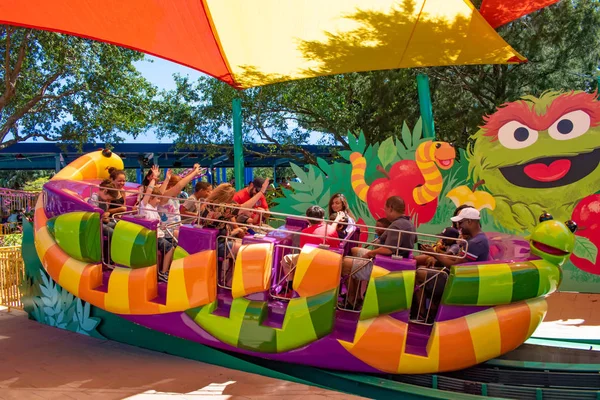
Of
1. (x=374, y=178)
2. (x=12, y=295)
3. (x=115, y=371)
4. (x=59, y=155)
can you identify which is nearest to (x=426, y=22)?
(x=374, y=178)

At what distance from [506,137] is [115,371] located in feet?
20.4

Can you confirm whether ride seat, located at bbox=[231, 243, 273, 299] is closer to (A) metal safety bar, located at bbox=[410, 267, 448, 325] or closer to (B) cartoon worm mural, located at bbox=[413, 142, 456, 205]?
(A) metal safety bar, located at bbox=[410, 267, 448, 325]

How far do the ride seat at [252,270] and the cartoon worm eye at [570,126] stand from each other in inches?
203

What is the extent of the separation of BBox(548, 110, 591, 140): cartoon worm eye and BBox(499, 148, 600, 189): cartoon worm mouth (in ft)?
Result: 1.03

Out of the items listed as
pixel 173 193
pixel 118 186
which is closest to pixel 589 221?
pixel 173 193

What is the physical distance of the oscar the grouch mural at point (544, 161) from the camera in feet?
25.4

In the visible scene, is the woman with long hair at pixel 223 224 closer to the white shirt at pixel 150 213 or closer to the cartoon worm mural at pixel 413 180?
the white shirt at pixel 150 213

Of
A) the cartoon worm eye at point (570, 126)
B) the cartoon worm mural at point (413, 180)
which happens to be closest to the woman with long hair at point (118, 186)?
the cartoon worm mural at point (413, 180)

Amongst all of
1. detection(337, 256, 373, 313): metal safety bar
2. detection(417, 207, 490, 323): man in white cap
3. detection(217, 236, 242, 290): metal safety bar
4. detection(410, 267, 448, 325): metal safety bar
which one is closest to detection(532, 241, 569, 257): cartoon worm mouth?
detection(417, 207, 490, 323): man in white cap

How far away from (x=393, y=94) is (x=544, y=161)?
6709mm

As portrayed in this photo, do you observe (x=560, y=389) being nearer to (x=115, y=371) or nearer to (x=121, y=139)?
(x=115, y=371)

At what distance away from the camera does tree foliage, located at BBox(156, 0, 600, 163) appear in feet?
43.0

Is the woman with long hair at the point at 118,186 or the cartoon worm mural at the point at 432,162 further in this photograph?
the cartoon worm mural at the point at 432,162

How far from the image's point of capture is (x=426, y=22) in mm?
8133
